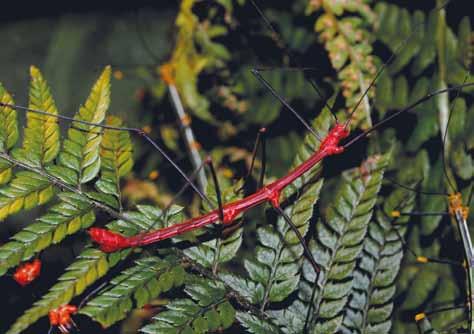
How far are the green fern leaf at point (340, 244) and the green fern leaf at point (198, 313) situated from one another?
13.4 inches

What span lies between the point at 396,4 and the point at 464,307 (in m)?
1.51

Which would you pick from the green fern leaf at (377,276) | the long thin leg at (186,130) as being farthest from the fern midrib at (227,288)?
the long thin leg at (186,130)

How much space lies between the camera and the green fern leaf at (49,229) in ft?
6.62

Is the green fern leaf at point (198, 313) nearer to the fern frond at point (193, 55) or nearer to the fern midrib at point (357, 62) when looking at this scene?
the fern midrib at point (357, 62)

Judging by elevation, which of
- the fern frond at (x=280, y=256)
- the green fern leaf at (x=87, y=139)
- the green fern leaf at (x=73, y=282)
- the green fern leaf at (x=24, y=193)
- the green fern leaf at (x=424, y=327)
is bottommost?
the green fern leaf at (x=424, y=327)

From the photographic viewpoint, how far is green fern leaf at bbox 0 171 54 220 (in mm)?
2096

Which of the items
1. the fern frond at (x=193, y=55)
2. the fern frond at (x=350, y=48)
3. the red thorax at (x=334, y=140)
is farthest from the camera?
the fern frond at (x=193, y=55)

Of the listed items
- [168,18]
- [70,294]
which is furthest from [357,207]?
[168,18]

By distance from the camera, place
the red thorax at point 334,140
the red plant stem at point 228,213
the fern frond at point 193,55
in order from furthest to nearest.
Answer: the fern frond at point 193,55 → the red thorax at point 334,140 → the red plant stem at point 228,213

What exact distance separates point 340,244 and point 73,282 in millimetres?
973

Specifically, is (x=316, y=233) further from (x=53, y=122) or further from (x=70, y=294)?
(x=53, y=122)

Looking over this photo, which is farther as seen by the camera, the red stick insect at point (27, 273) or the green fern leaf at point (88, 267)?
the red stick insect at point (27, 273)

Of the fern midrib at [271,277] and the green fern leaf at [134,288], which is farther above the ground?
the green fern leaf at [134,288]

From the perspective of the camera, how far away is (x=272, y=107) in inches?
130
